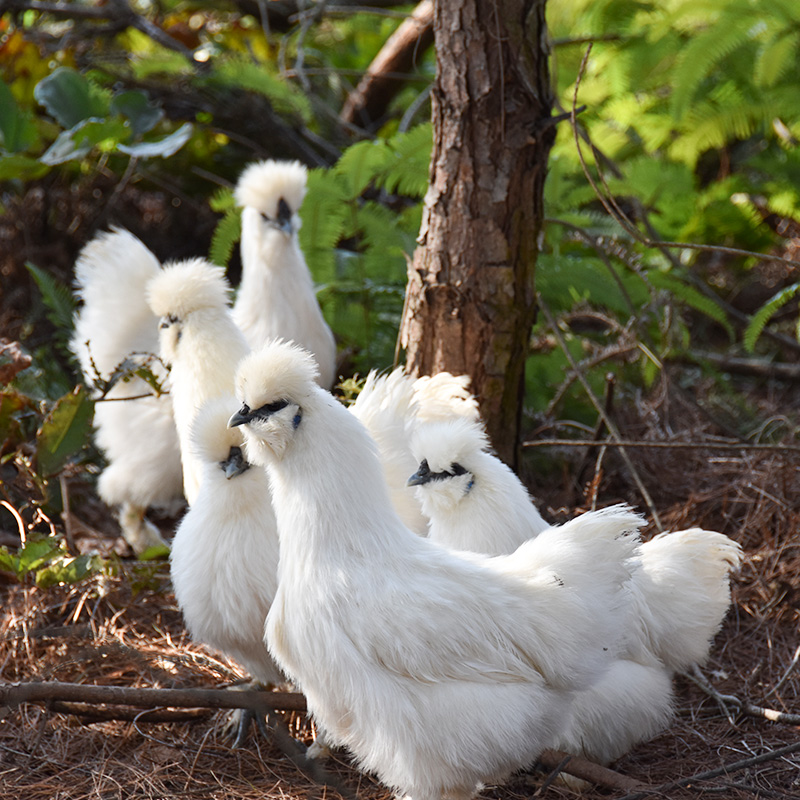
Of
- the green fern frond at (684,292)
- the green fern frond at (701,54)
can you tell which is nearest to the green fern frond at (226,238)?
the green fern frond at (684,292)

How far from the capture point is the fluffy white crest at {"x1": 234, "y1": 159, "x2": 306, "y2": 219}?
195 inches

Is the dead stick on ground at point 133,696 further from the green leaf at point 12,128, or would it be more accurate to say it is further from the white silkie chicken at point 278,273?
the green leaf at point 12,128

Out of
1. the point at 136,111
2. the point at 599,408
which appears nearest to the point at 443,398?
the point at 599,408

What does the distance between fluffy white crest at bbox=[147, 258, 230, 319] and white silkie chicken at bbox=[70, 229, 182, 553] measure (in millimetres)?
971

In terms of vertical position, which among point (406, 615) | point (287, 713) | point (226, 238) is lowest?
point (287, 713)

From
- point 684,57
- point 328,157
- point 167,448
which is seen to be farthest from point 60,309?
point 684,57

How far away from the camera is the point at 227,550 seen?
2.96 meters

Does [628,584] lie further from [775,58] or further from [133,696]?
[775,58]

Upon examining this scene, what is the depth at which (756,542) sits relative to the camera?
411 centimetres

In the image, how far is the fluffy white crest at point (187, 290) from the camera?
3650mm

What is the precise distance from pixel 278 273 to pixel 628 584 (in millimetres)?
2947

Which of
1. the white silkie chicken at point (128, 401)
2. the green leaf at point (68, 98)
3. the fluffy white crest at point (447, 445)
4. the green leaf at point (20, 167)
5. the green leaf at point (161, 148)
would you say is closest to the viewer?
the fluffy white crest at point (447, 445)

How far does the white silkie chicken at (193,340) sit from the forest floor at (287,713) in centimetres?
77

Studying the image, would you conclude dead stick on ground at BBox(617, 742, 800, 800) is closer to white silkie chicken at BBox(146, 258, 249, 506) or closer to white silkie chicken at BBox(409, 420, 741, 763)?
white silkie chicken at BBox(409, 420, 741, 763)
